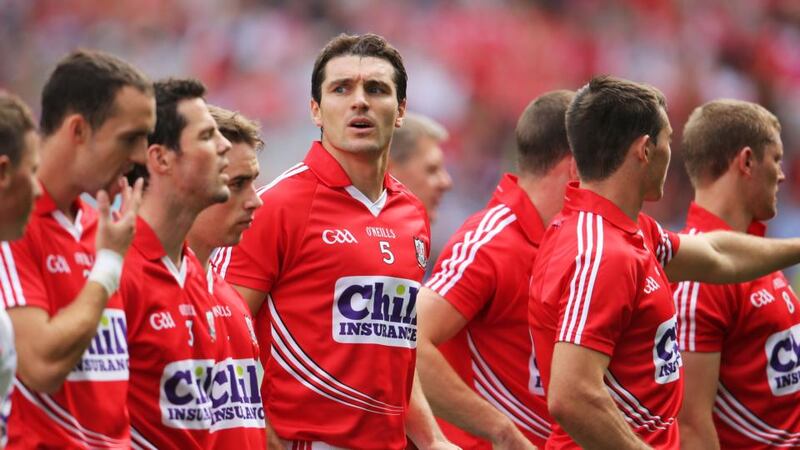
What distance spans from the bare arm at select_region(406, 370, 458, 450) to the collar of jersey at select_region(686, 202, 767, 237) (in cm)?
164

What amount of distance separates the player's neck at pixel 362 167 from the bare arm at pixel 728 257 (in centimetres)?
124

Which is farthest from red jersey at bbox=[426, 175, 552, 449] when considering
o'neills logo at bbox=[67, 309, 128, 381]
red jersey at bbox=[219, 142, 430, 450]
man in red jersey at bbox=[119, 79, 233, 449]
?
o'neills logo at bbox=[67, 309, 128, 381]

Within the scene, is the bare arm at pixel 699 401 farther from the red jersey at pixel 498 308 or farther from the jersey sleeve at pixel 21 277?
the jersey sleeve at pixel 21 277

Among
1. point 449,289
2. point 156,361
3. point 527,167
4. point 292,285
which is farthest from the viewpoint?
point 527,167

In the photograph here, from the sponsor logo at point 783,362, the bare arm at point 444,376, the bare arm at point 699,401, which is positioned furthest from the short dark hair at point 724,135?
the bare arm at point 444,376

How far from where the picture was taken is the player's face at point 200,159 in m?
4.33

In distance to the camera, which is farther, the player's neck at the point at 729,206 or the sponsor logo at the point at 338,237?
the player's neck at the point at 729,206

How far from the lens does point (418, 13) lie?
14086 millimetres

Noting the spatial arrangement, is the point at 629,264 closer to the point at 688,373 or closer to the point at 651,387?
the point at 651,387

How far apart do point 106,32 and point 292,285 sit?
993 cm

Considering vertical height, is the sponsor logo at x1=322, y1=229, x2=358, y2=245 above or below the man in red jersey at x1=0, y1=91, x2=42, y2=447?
below

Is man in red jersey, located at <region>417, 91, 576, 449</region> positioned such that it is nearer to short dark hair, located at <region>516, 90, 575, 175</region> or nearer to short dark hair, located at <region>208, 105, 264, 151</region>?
short dark hair, located at <region>516, 90, 575, 175</region>

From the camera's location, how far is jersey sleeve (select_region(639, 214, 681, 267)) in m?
5.41

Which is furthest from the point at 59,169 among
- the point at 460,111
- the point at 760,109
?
the point at 460,111
